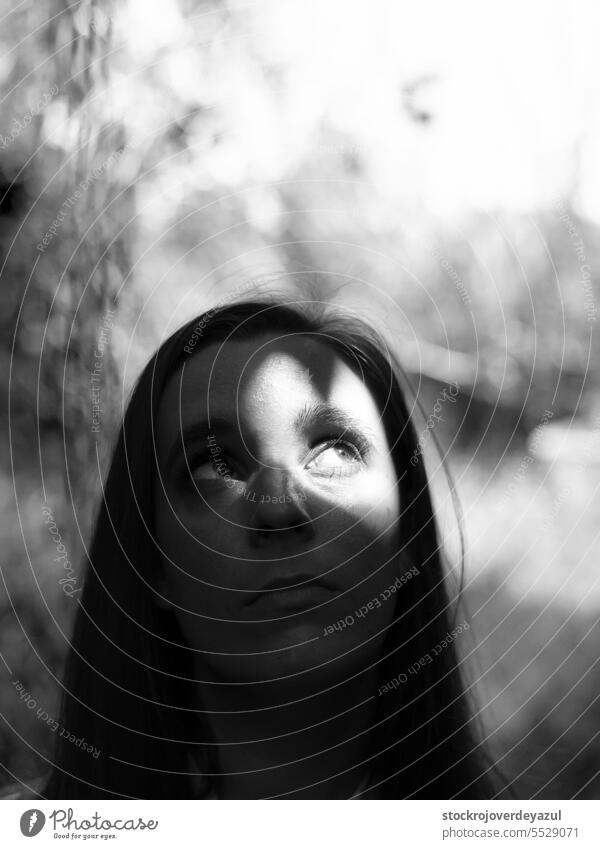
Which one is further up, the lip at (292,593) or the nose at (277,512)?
the nose at (277,512)

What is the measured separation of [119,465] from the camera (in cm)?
88

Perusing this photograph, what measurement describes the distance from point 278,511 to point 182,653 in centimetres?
17

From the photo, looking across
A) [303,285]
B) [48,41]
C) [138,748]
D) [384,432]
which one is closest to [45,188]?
[48,41]

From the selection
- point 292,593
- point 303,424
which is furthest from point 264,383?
point 292,593

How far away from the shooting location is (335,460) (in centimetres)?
80

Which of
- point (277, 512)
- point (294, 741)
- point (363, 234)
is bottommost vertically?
point (294, 741)

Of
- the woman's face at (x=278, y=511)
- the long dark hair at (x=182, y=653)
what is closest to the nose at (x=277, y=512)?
the woman's face at (x=278, y=511)

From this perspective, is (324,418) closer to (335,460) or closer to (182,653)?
(335,460)

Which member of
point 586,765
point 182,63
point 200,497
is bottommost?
point 586,765

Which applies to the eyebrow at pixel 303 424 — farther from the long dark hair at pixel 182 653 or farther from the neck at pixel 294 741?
the neck at pixel 294 741

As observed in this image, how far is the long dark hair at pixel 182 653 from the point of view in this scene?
2.77 feet

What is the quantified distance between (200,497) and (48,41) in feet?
1.68
